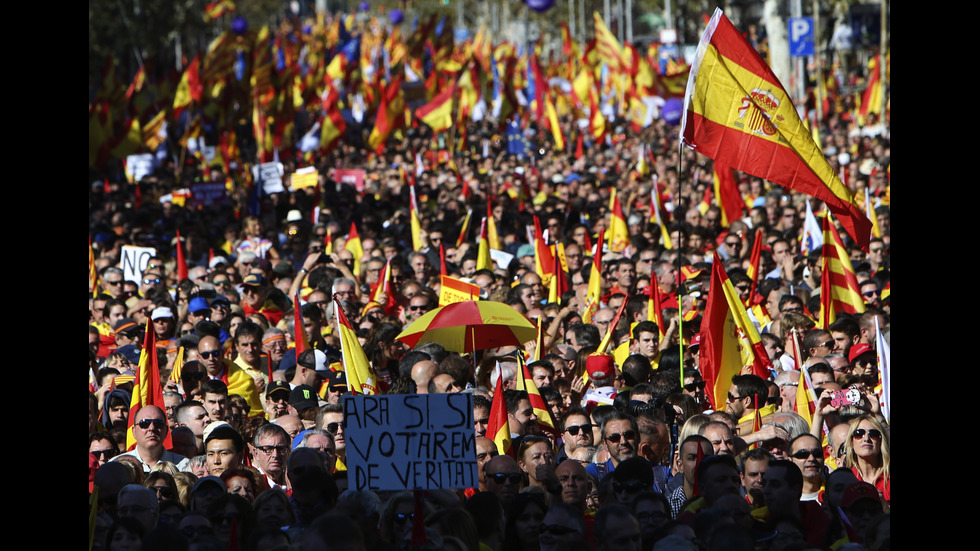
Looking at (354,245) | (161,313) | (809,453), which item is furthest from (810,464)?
(354,245)

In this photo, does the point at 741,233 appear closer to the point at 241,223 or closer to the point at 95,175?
the point at 241,223

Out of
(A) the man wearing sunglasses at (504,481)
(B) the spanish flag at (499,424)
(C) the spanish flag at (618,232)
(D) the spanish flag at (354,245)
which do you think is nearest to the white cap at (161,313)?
(D) the spanish flag at (354,245)

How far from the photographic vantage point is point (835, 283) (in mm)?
10773

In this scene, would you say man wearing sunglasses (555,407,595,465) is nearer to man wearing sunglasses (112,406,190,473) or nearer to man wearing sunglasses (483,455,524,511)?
man wearing sunglasses (483,455,524,511)

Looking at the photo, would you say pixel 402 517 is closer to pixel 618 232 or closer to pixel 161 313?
pixel 161 313

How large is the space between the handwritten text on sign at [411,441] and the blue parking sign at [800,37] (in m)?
25.5

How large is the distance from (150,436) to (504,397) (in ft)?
5.90

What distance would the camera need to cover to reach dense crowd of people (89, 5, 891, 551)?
5688 millimetres

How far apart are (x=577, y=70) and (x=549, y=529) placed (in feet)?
131

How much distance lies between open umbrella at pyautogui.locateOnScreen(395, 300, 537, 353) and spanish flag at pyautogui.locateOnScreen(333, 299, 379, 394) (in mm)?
493

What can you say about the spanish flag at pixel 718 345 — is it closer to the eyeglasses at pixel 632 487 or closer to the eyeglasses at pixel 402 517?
the eyeglasses at pixel 632 487
